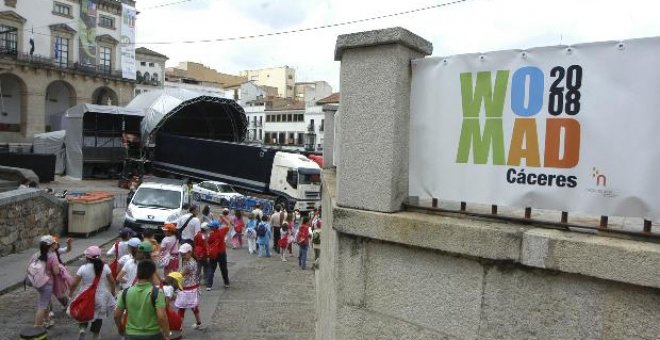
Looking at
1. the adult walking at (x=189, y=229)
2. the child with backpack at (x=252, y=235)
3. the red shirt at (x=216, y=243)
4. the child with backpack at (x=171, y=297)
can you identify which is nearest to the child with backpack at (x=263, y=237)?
the child with backpack at (x=252, y=235)

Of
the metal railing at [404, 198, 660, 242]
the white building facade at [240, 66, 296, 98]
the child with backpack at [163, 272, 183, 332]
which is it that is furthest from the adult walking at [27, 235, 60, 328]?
the white building facade at [240, 66, 296, 98]

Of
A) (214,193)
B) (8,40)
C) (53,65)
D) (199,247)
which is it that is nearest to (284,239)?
(199,247)

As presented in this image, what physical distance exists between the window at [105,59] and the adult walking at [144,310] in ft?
195

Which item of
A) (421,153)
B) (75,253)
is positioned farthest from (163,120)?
(421,153)

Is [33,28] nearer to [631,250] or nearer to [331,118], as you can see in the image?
[331,118]

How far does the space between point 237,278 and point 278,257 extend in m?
3.67

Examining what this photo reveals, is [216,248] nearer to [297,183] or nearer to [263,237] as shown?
[263,237]

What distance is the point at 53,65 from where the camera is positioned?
52812 mm

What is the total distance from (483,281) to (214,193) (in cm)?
2565

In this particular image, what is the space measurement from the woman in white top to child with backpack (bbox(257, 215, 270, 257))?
27.4 ft

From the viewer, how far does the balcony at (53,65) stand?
1956 inches

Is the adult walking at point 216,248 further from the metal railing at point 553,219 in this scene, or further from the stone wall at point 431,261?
the metal railing at point 553,219

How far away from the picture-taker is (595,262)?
112 inches

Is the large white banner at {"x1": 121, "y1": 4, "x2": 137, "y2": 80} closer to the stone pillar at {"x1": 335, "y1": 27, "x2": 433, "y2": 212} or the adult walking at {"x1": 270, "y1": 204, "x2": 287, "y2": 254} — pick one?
the adult walking at {"x1": 270, "y1": 204, "x2": 287, "y2": 254}
